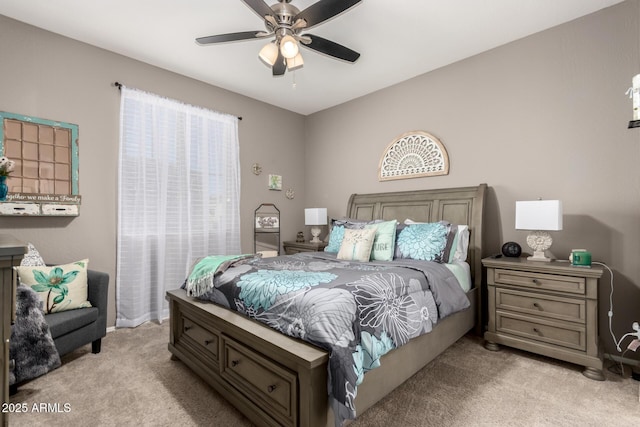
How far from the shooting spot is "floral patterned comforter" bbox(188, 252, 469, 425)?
1.42 metres

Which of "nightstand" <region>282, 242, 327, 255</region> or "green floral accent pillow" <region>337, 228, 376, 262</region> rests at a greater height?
"green floral accent pillow" <region>337, 228, 376, 262</region>

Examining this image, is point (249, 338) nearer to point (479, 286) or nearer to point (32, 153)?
point (479, 286)

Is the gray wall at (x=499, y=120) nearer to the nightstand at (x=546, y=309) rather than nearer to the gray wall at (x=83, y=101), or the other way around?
the gray wall at (x=83, y=101)

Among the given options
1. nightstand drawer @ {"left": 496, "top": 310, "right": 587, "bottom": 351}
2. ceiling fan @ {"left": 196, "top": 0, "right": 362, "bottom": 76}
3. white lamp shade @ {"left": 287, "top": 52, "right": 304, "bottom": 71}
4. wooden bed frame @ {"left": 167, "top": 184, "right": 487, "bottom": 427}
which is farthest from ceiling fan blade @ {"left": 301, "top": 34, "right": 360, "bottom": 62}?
nightstand drawer @ {"left": 496, "top": 310, "right": 587, "bottom": 351}

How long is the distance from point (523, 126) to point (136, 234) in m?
4.06

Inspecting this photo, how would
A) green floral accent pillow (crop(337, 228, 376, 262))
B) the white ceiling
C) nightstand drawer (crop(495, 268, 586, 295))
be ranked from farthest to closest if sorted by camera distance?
green floral accent pillow (crop(337, 228, 376, 262))
the white ceiling
nightstand drawer (crop(495, 268, 586, 295))

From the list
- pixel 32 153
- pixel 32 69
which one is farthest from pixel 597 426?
pixel 32 69

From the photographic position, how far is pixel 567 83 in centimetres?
269

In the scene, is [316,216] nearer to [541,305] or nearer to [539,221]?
[539,221]

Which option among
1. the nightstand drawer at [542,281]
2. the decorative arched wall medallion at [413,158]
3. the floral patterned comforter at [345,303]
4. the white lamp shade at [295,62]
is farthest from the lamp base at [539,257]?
the white lamp shade at [295,62]

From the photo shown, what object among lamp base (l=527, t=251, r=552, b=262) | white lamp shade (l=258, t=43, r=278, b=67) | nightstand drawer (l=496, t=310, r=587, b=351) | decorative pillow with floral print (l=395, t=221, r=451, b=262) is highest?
white lamp shade (l=258, t=43, r=278, b=67)

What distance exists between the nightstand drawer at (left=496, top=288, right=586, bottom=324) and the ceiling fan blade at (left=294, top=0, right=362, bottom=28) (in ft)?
8.24

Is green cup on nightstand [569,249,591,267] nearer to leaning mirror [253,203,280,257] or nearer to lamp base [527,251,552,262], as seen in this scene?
lamp base [527,251,552,262]

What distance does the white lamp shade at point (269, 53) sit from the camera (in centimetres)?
229
